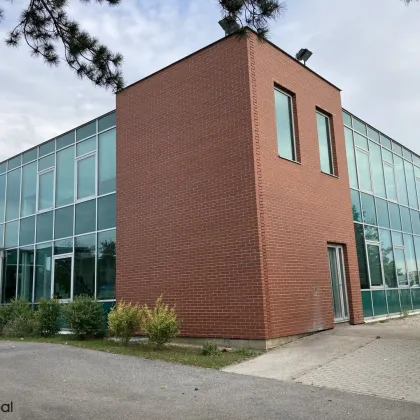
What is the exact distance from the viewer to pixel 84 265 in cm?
1548

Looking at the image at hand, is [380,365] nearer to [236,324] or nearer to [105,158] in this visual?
[236,324]

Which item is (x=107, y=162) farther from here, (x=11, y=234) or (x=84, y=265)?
(x=11, y=234)

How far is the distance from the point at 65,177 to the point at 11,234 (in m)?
4.37

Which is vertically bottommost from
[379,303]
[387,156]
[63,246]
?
[379,303]

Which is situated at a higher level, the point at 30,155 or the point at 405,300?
the point at 30,155

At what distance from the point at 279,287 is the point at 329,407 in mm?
4510

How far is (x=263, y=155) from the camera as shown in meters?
11.3

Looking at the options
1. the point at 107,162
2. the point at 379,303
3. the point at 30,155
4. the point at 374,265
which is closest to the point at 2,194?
the point at 30,155

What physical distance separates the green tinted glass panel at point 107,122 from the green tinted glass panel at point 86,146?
1.74 feet

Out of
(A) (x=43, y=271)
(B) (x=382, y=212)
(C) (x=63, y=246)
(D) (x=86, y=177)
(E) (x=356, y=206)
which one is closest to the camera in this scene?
(E) (x=356, y=206)

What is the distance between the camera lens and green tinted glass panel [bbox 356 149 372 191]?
16.5 meters

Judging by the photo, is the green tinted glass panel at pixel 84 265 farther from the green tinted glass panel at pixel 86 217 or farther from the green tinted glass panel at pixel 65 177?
the green tinted glass panel at pixel 65 177

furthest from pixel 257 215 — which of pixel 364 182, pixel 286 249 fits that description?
pixel 364 182

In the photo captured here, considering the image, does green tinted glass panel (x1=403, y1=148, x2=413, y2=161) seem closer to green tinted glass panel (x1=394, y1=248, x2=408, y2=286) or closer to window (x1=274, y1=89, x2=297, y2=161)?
green tinted glass panel (x1=394, y1=248, x2=408, y2=286)
